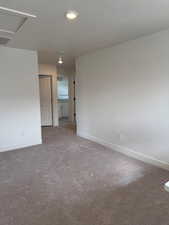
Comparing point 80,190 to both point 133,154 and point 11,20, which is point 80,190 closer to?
point 133,154

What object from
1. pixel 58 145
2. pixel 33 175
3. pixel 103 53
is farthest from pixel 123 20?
pixel 58 145

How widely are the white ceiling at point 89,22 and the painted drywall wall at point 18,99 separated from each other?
447 mm

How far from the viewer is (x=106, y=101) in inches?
156

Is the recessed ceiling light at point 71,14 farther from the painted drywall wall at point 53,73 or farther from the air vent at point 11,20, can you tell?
the painted drywall wall at point 53,73

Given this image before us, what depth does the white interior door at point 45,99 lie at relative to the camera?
635 centimetres

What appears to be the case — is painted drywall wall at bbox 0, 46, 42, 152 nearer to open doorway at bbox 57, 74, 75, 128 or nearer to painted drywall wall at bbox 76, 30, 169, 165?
painted drywall wall at bbox 76, 30, 169, 165

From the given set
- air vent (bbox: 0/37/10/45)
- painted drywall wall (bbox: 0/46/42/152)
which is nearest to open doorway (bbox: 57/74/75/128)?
painted drywall wall (bbox: 0/46/42/152)

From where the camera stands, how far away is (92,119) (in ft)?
14.8

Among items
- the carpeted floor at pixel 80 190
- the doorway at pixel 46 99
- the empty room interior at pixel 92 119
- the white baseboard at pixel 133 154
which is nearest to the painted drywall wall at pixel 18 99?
the empty room interior at pixel 92 119

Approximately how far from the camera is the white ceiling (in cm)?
188

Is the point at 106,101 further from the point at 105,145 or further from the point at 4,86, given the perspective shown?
the point at 4,86

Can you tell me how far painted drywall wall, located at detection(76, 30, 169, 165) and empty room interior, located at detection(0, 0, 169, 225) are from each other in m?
0.02

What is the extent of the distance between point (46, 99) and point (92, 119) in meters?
2.67

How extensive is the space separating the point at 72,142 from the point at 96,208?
2592mm
